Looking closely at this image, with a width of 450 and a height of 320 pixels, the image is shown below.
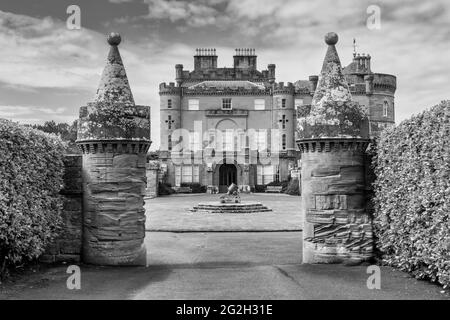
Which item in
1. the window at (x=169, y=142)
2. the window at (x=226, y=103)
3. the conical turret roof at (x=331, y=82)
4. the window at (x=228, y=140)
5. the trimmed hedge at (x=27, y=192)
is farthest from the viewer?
the window at (x=226, y=103)

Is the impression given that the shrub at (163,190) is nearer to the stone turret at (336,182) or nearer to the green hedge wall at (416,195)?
the stone turret at (336,182)

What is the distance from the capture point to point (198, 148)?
186ft

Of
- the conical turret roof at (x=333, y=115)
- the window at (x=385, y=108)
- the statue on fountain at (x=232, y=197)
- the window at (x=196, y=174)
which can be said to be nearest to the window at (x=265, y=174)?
the window at (x=196, y=174)

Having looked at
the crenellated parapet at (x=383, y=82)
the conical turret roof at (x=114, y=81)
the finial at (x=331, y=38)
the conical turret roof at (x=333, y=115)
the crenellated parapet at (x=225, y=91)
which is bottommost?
→ the conical turret roof at (x=333, y=115)

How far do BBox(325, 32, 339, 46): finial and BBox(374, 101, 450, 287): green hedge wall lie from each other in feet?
8.48

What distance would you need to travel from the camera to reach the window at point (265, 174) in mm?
55375

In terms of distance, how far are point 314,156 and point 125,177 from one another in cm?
444

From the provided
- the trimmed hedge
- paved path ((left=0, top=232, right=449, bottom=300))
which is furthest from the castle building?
the trimmed hedge

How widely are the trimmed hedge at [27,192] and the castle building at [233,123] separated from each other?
4284 cm

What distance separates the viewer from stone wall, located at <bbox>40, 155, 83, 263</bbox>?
1073 centimetres

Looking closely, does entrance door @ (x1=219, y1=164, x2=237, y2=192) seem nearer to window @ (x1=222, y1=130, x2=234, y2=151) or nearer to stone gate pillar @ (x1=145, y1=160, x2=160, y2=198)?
window @ (x1=222, y1=130, x2=234, y2=151)

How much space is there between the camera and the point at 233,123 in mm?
57531

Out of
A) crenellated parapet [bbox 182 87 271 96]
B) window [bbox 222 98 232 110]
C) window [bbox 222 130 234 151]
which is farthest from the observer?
window [bbox 222 98 232 110]
